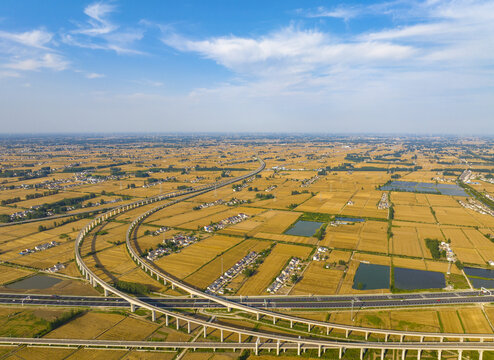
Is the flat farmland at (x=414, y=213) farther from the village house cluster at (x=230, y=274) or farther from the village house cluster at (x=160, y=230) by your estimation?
the village house cluster at (x=160, y=230)

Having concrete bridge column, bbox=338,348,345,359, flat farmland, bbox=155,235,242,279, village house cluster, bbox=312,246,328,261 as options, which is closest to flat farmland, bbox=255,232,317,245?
village house cluster, bbox=312,246,328,261

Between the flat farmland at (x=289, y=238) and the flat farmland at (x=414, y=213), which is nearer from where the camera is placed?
the flat farmland at (x=289, y=238)

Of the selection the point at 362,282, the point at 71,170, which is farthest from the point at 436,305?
the point at 71,170

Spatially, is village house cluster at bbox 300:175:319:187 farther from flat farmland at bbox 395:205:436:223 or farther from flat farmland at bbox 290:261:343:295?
flat farmland at bbox 290:261:343:295

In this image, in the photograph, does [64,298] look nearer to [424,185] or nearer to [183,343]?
[183,343]

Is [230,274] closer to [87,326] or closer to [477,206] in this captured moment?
[87,326]

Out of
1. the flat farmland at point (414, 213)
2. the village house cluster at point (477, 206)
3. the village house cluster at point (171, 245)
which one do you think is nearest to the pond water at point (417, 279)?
the flat farmland at point (414, 213)
